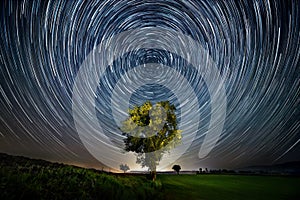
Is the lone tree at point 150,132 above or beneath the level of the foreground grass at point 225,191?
above

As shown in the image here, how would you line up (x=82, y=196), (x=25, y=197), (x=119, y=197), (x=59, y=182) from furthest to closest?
(x=119, y=197), (x=59, y=182), (x=82, y=196), (x=25, y=197)

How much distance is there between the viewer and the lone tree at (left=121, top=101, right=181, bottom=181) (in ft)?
87.9

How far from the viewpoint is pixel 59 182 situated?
A: 783cm

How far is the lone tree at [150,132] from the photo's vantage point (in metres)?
26.8

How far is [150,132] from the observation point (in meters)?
27.0

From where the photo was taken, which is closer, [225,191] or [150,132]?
[225,191]

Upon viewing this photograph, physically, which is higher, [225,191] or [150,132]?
[150,132]

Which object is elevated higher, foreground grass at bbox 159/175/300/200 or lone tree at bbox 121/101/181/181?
lone tree at bbox 121/101/181/181

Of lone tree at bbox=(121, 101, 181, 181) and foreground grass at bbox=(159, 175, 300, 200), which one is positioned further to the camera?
lone tree at bbox=(121, 101, 181, 181)

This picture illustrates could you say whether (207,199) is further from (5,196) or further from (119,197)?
(5,196)

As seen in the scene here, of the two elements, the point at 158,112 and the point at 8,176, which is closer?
the point at 8,176

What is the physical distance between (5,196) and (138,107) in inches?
889

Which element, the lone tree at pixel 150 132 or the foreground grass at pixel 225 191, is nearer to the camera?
the foreground grass at pixel 225 191

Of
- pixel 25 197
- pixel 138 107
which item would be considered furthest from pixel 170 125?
pixel 25 197
